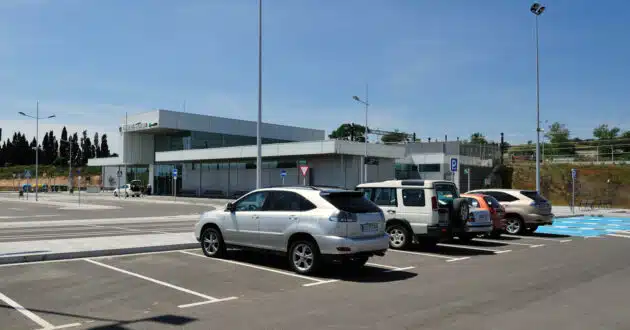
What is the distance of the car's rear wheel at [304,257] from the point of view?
30.9 feet

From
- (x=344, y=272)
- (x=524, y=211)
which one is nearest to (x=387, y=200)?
(x=344, y=272)

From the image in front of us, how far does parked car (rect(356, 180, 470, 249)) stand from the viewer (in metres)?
12.8

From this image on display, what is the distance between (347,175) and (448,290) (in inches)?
1470

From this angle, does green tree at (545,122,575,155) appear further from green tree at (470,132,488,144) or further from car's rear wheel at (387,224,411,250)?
car's rear wheel at (387,224,411,250)

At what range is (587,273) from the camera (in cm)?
1022

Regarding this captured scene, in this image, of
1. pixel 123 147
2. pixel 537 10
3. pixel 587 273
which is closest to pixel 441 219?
pixel 587 273

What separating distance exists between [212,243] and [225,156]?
40977mm

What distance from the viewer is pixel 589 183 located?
141ft

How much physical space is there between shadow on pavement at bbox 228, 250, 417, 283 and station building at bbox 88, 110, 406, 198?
100 ft

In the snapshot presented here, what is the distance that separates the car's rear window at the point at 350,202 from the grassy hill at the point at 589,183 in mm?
36582

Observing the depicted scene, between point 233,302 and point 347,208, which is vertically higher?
point 347,208

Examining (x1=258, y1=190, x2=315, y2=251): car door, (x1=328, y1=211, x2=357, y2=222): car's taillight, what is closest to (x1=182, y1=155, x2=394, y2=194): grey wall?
(x1=258, y1=190, x2=315, y2=251): car door

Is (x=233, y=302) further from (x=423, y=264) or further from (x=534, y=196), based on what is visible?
(x=534, y=196)

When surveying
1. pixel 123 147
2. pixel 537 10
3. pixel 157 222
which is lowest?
pixel 157 222
